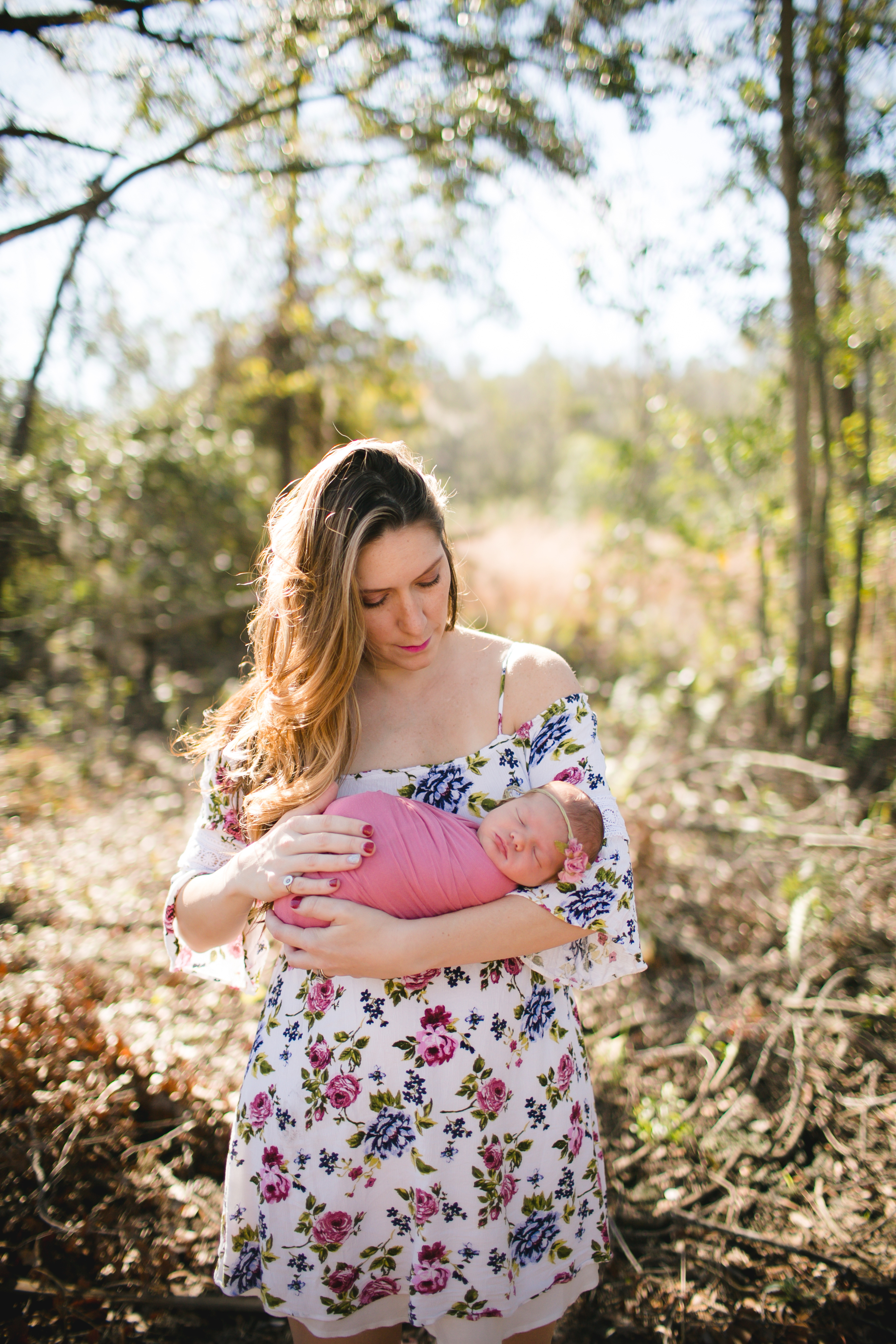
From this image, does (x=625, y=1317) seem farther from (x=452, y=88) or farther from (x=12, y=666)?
(x=12, y=666)

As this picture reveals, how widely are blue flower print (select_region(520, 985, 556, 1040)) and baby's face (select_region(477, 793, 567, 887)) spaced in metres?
0.24

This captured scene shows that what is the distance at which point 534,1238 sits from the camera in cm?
131

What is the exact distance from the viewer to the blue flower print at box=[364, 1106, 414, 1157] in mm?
1254

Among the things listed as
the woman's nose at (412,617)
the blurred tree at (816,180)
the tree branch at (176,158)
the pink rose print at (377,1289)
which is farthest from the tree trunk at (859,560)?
the pink rose print at (377,1289)

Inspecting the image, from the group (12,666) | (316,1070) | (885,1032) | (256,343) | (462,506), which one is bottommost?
(885,1032)

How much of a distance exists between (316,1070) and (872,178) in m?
3.98

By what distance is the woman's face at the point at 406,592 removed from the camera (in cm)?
136

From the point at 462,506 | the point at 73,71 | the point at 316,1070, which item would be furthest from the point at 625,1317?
the point at 462,506

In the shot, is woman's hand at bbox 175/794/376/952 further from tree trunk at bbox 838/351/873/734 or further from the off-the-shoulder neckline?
tree trunk at bbox 838/351/873/734

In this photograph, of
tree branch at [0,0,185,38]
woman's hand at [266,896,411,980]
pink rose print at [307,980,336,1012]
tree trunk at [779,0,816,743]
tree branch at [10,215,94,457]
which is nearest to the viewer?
woman's hand at [266,896,411,980]

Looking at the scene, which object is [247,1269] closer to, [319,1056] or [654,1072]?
[319,1056]

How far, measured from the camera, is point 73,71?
7.65 feet

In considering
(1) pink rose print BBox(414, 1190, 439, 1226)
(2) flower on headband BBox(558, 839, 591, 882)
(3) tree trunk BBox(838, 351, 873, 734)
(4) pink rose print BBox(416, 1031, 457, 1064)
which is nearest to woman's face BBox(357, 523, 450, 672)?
(2) flower on headband BBox(558, 839, 591, 882)

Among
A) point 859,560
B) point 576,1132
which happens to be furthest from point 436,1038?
point 859,560
